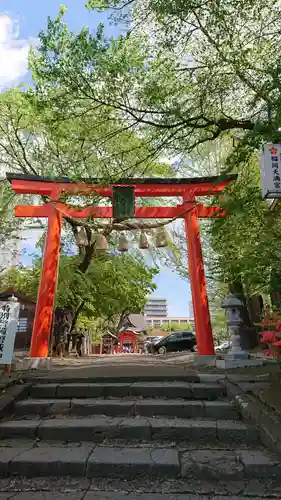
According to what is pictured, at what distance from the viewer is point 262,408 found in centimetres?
359

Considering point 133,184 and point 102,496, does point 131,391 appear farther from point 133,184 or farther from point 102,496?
point 133,184

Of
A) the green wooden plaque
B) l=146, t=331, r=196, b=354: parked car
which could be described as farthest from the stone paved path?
l=146, t=331, r=196, b=354: parked car

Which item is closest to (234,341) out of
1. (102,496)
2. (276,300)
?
(276,300)

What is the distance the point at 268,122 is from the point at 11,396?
16.9 feet

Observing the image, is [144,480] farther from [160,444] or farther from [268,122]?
[268,122]

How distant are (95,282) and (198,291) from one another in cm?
751

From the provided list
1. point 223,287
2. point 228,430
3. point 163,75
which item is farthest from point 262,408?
point 223,287

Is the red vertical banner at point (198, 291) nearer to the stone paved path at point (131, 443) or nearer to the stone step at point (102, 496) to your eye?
the stone paved path at point (131, 443)

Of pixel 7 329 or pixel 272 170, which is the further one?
pixel 7 329

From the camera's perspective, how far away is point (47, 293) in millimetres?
8250

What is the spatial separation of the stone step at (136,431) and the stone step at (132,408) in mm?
252

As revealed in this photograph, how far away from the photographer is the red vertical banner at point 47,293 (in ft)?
25.7

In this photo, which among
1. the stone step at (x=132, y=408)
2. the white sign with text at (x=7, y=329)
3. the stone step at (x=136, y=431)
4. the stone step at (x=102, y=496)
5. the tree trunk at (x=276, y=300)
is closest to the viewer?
the stone step at (x=102, y=496)

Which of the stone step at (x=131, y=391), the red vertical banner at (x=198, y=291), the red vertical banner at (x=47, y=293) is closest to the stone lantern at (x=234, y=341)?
the red vertical banner at (x=198, y=291)
